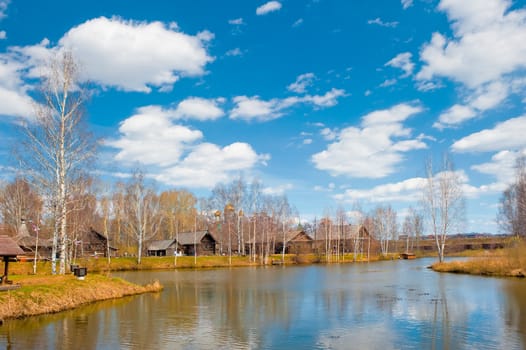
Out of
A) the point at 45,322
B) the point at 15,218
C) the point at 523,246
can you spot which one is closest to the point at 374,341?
the point at 45,322

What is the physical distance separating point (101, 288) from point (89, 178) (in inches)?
556

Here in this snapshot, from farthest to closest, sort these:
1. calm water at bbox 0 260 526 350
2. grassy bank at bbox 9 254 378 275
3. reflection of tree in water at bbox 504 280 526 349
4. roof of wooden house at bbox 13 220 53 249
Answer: roof of wooden house at bbox 13 220 53 249, grassy bank at bbox 9 254 378 275, reflection of tree in water at bbox 504 280 526 349, calm water at bbox 0 260 526 350

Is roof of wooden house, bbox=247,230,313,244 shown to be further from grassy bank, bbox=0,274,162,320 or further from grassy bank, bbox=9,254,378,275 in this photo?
grassy bank, bbox=0,274,162,320

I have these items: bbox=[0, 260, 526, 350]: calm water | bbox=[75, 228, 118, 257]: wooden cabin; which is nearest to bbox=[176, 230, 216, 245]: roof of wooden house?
bbox=[75, 228, 118, 257]: wooden cabin

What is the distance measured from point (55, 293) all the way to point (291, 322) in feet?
44.4

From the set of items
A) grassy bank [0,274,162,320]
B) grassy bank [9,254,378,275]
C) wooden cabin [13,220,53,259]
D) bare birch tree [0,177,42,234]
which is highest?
bare birch tree [0,177,42,234]

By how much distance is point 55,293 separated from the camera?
2402 centimetres

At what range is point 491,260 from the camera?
45.8m

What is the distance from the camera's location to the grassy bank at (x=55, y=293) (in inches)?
831

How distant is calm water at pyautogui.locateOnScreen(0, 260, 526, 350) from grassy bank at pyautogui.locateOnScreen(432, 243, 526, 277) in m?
13.1

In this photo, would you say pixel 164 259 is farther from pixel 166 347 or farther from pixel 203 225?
pixel 166 347

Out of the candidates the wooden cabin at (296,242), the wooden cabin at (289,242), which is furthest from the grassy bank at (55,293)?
the wooden cabin at (296,242)

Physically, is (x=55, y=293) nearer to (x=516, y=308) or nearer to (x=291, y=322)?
(x=291, y=322)

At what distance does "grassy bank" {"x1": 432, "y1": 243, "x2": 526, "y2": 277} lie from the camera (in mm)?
42188
